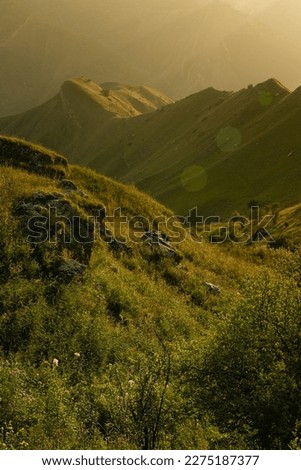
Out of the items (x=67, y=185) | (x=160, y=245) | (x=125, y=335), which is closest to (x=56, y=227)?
(x=67, y=185)

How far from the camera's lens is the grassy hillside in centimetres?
959

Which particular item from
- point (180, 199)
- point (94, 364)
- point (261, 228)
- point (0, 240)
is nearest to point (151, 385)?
point (94, 364)

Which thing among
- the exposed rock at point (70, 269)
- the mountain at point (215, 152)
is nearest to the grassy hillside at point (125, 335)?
the exposed rock at point (70, 269)

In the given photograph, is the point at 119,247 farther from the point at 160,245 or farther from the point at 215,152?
the point at 215,152

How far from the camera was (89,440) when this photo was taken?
9.80 meters

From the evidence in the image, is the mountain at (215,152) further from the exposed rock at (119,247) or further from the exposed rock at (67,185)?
the exposed rock at (119,247)

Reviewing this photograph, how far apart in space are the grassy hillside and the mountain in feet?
123

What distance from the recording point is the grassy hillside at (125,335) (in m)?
9.59

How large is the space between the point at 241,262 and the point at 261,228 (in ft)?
68.2

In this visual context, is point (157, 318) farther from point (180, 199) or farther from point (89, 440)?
point (180, 199)

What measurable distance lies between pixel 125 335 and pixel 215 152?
8057 centimetres

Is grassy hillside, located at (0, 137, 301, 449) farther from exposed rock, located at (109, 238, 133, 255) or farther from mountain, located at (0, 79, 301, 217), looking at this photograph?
mountain, located at (0, 79, 301, 217)

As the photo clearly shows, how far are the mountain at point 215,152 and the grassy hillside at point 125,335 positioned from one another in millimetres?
37548
